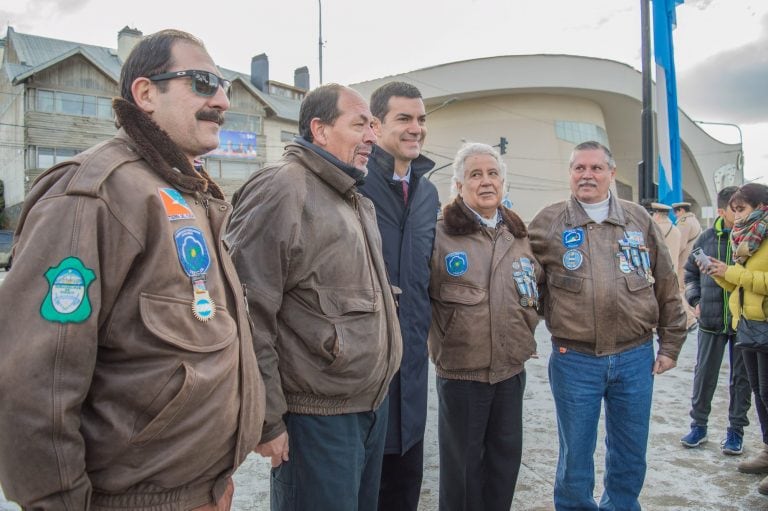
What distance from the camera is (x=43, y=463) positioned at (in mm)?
1170

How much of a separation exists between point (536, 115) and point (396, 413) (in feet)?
111

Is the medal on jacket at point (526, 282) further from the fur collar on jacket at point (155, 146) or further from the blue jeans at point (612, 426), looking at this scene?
the fur collar on jacket at point (155, 146)

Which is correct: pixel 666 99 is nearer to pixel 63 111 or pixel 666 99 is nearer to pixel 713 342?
pixel 713 342

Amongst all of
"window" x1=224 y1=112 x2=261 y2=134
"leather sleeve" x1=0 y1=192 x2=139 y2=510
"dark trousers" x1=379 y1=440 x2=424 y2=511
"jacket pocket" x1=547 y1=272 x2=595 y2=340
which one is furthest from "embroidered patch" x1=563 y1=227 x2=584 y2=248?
"window" x1=224 y1=112 x2=261 y2=134

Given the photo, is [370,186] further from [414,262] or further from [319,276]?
[319,276]

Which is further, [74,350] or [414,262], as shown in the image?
[414,262]

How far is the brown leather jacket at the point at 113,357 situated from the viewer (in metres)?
1.17

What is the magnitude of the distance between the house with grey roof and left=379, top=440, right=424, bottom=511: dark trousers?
2105 centimetres

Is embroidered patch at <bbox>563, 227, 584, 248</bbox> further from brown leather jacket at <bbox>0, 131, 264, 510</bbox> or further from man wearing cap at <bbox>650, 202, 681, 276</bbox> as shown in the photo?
man wearing cap at <bbox>650, 202, 681, 276</bbox>

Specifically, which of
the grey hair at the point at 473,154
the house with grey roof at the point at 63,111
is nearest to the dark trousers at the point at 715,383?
the grey hair at the point at 473,154

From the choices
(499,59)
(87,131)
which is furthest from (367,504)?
(499,59)

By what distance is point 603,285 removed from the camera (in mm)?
3057

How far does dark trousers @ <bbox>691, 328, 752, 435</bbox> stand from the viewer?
4.19 meters

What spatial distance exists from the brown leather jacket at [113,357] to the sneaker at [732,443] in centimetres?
403
